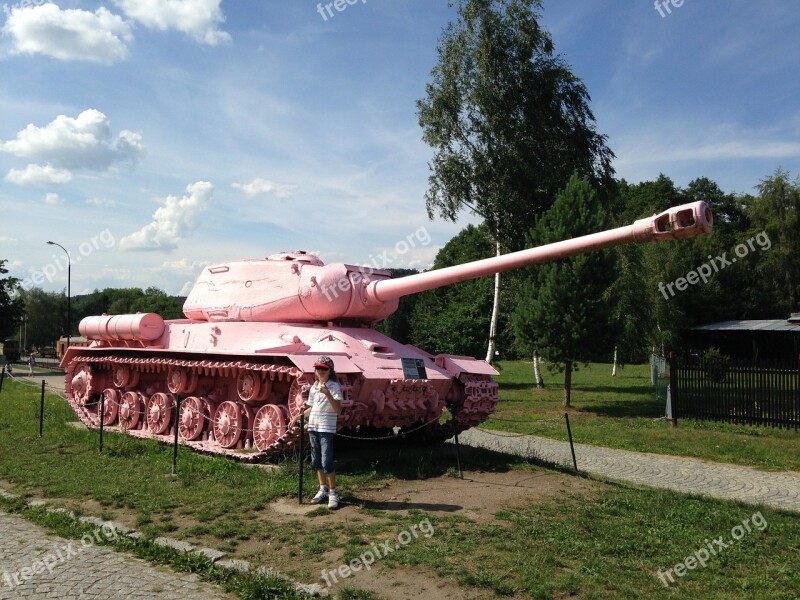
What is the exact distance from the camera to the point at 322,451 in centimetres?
755

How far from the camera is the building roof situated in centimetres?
2645

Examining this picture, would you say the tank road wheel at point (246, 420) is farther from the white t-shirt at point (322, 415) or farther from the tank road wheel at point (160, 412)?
the white t-shirt at point (322, 415)

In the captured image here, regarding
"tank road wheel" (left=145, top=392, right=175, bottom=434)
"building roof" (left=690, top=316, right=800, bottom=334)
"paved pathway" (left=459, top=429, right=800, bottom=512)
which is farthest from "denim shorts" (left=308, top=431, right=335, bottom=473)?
"building roof" (left=690, top=316, right=800, bottom=334)

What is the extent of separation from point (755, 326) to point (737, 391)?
15432 millimetres

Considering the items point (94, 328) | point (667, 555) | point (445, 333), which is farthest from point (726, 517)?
point (445, 333)

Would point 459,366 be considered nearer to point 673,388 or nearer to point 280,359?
point 280,359

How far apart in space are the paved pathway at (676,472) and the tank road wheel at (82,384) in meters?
8.14

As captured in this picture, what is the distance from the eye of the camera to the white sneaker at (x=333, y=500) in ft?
24.1

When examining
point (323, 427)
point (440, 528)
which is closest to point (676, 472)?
point (440, 528)

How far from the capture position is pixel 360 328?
37.7 feet

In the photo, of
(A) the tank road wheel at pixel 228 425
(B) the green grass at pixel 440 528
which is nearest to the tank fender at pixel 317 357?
(B) the green grass at pixel 440 528

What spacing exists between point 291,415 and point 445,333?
68.8ft

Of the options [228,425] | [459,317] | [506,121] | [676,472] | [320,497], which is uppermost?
[506,121]

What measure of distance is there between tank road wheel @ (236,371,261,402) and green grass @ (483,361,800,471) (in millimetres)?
4566
